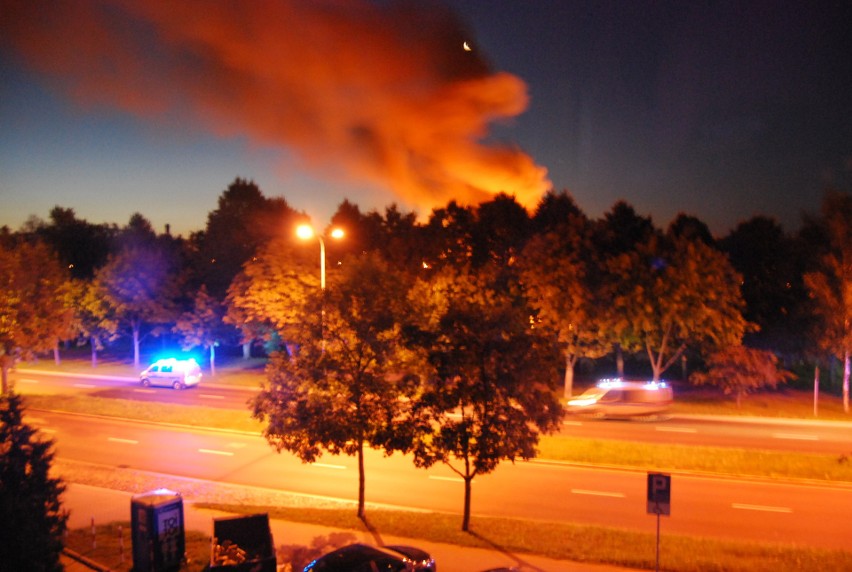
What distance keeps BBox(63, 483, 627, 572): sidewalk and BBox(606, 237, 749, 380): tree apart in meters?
22.6

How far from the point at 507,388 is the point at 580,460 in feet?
29.5

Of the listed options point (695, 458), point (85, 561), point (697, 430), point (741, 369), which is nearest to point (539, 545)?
point (85, 561)

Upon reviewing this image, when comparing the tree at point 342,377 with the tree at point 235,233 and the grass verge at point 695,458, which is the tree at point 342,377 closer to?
the grass verge at point 695,458

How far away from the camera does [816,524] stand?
14.5 m

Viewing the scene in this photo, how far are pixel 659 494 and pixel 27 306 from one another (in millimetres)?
29667

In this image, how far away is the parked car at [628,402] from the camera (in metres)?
27.9

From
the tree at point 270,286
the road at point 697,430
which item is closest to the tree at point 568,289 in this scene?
the road at point 697,430

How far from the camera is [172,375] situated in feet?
121

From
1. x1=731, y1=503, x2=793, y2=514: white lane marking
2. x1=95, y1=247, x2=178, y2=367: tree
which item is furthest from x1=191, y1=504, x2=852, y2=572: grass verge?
x1=95, y1=247, x2=178, y2=367: tree

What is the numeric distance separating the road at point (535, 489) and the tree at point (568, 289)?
44.6 feet

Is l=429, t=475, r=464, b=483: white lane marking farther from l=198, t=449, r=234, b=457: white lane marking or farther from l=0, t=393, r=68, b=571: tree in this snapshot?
l=0, t=393, r=68, b=571: tree

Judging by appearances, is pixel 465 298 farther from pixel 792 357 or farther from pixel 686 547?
pixel 792 357

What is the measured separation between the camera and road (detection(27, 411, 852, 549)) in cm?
1475

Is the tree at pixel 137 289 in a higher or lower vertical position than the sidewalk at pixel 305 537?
higher
